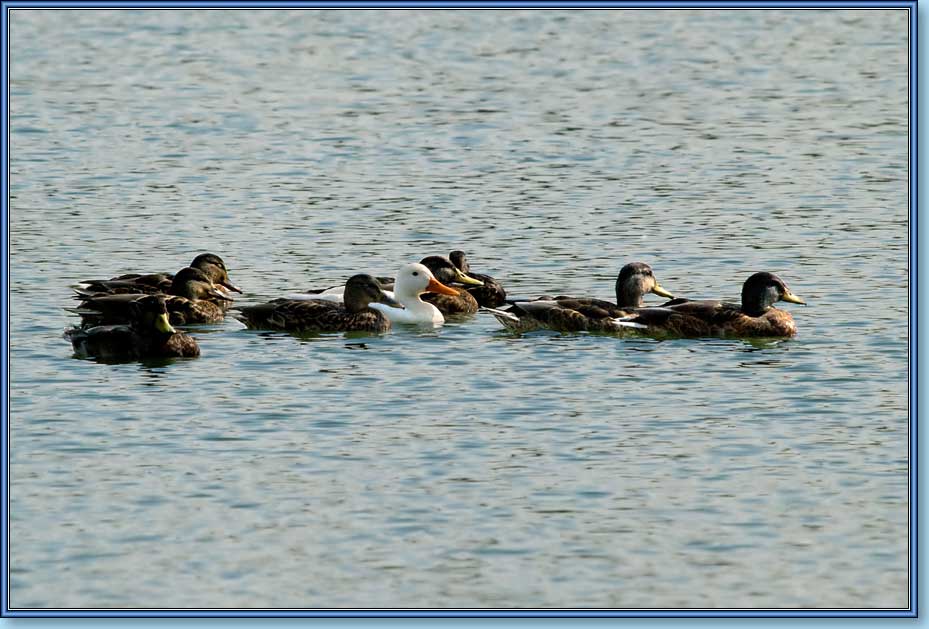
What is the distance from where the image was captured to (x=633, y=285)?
19625 millimetres

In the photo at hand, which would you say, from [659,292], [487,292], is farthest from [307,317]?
[659,292]

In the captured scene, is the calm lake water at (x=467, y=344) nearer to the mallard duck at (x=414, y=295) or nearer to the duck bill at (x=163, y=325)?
the mallard duck at (x=414, y=295)

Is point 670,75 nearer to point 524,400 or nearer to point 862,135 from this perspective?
point 862,135

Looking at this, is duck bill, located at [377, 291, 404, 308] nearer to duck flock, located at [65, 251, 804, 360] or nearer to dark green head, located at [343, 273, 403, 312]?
duck flock, located at [65, 251, 804, 360]

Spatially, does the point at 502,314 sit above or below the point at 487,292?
below

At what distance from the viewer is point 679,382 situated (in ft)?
55.0

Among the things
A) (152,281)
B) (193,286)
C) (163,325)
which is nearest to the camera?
(163,325)

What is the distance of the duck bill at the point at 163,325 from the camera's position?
704 inches

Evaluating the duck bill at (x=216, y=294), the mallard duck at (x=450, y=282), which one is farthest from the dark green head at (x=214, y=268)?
the mallard duck at (x=450, y=282)

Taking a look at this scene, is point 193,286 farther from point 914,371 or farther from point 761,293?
point 914,371

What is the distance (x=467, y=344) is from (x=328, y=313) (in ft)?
4.77

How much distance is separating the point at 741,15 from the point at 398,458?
2985 centimetres

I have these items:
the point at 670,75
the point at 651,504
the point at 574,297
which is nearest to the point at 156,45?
the point at 670,75

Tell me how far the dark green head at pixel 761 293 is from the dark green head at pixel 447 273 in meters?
3.01
